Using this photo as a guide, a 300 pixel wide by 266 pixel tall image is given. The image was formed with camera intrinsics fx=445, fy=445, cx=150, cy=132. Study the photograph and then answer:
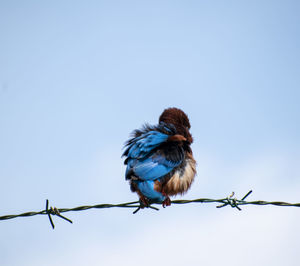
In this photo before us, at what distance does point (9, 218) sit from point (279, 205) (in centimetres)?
254

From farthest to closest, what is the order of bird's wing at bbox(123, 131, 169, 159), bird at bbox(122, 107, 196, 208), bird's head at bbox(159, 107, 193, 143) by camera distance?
bird's head at bbox(159, 107, 193, 143) → bird's wing at bbox(123, 131, 169, 159) → bird at bbox(122, 107, 196, 208)

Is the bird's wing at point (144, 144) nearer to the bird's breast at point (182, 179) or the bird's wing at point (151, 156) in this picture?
the bird's wing at point (151, 156)

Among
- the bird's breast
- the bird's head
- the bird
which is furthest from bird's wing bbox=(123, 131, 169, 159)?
the bird's head

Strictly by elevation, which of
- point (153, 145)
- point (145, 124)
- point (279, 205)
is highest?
point (145, 124)

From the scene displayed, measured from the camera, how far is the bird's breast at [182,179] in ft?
19.5

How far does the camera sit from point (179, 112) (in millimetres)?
7113

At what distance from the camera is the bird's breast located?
234 inches

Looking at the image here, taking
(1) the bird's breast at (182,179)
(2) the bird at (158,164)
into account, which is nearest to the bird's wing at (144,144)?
(2) the bird at (158,164)

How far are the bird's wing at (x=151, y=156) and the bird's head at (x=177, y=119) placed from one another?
0.79 metres

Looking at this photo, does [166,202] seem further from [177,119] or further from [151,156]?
[177,119]

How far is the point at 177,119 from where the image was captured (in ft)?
23.1

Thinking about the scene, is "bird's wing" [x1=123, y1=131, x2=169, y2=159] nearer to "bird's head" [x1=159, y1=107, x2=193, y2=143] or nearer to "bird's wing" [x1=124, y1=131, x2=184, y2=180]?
"bird's wing" [x1=124, y1=131, x2=184, y2=180]

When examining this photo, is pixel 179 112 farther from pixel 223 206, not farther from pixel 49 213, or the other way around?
pixel 49 213

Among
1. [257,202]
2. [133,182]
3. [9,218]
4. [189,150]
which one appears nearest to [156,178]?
[133,182]
